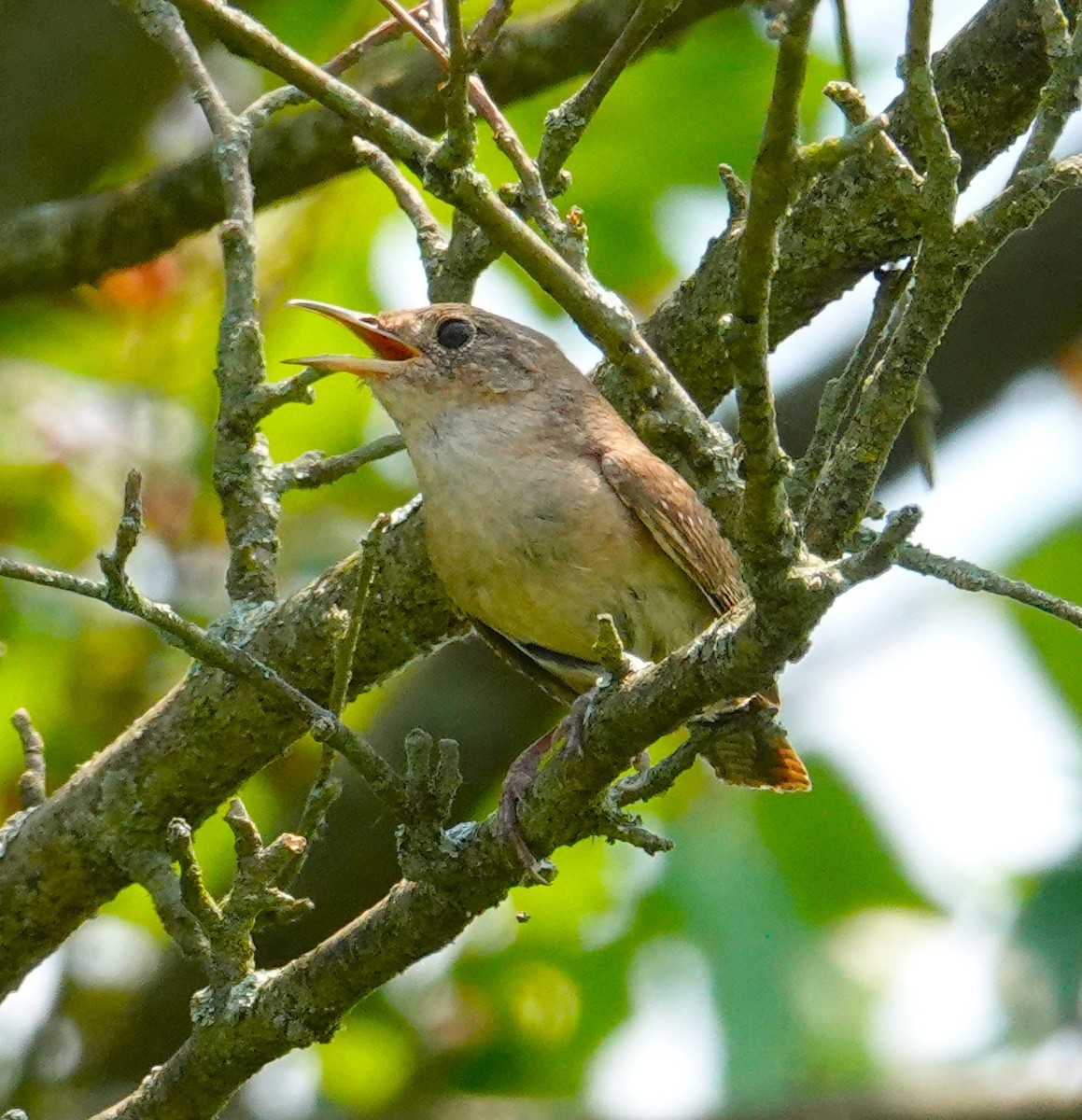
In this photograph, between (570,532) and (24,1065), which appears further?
(24,1065)

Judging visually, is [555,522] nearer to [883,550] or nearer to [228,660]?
[228,660]

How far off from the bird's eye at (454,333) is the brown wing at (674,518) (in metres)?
0.60

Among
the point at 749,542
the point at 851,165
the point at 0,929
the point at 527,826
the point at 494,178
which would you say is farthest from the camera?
the point at 494,178

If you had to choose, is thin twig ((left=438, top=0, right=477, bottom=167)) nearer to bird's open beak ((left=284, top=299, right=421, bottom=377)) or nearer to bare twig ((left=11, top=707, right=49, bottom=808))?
bird's open beak ((left=284, top=299, right=421, bottom=377))

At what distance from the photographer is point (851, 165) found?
3.42 meters

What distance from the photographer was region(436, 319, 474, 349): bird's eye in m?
4.17

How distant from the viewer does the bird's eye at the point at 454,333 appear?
4168 mm

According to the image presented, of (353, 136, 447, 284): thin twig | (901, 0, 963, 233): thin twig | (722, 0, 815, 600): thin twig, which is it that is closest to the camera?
(722, 0, 815, 600): thin twig

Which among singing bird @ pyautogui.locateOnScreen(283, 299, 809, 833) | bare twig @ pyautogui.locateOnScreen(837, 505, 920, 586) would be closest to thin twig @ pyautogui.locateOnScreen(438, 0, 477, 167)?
bare twig @ pyautogui.locateOnScreen(837, 505, 920, 586)

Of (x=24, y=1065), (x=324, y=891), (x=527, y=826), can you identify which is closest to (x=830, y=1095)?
(x=324, y=891)

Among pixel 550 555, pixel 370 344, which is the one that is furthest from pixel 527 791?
pixel 370 344

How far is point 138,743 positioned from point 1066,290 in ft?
10.7

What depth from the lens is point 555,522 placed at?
3.60 m

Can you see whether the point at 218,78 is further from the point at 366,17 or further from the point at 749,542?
the point at 749,542
